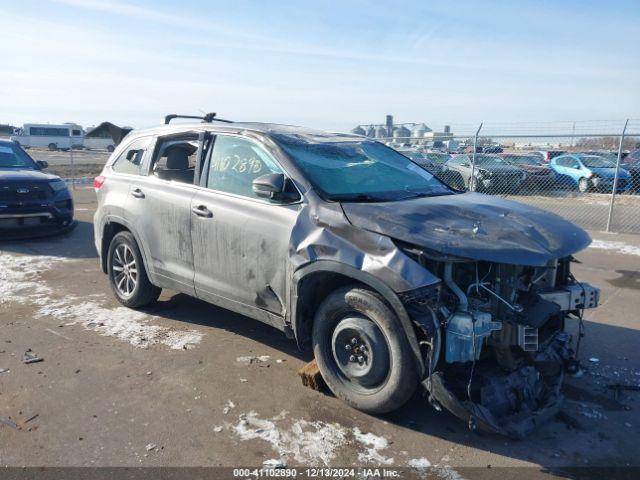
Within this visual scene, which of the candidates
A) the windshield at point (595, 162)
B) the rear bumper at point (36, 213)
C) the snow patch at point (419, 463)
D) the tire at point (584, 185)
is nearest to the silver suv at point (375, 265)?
the snow patch at point (419, 463)

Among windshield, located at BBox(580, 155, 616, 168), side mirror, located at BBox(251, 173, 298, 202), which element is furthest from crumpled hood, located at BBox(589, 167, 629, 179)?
side mirror, located at BBox(251, 173, 298, 202)

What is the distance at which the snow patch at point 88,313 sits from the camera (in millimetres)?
4965

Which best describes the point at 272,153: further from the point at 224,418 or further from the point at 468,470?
the point at 468,470

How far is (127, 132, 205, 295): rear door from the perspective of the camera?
4789 millimetres

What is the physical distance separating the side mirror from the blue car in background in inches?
623

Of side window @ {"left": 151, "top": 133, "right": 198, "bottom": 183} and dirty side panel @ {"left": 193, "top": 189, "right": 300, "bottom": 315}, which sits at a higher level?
side window @ {"left": 151, "top": 133, "right": 198, "bottom": 183}

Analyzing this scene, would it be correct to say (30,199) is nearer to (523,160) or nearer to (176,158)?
(176,158)

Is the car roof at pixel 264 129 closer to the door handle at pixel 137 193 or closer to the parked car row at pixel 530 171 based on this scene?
the door handle at pixel 137 193

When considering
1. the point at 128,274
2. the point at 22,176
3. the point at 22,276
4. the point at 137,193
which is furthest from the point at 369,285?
the point at 22,176

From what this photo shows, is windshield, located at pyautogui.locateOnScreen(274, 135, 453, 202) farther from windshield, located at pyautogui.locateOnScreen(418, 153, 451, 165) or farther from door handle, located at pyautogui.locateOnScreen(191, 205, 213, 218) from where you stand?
windshield, located at pyautogui.locateOnScreen(418, 153, 451, 165)

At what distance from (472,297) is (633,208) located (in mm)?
15310

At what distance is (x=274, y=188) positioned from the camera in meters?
3.91

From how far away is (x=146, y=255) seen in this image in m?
5.22

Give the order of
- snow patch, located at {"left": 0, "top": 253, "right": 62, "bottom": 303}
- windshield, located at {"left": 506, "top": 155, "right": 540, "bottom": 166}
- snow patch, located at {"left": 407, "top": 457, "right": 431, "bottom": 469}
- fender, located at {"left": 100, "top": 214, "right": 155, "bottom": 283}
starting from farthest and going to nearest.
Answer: windshield, located at {"left": 506, "top": 155, "right": 540, "bottom": 166}
snow patch, located at {"left": 0, "top": 253, "right": 62, "bottom": 303}
fender, located at {"left": 100, "top": 214, "right": 155, "bottom": 283}
snow patch, located at {"left": 407, "top": 457, "right": 431, "bottom": 469}
